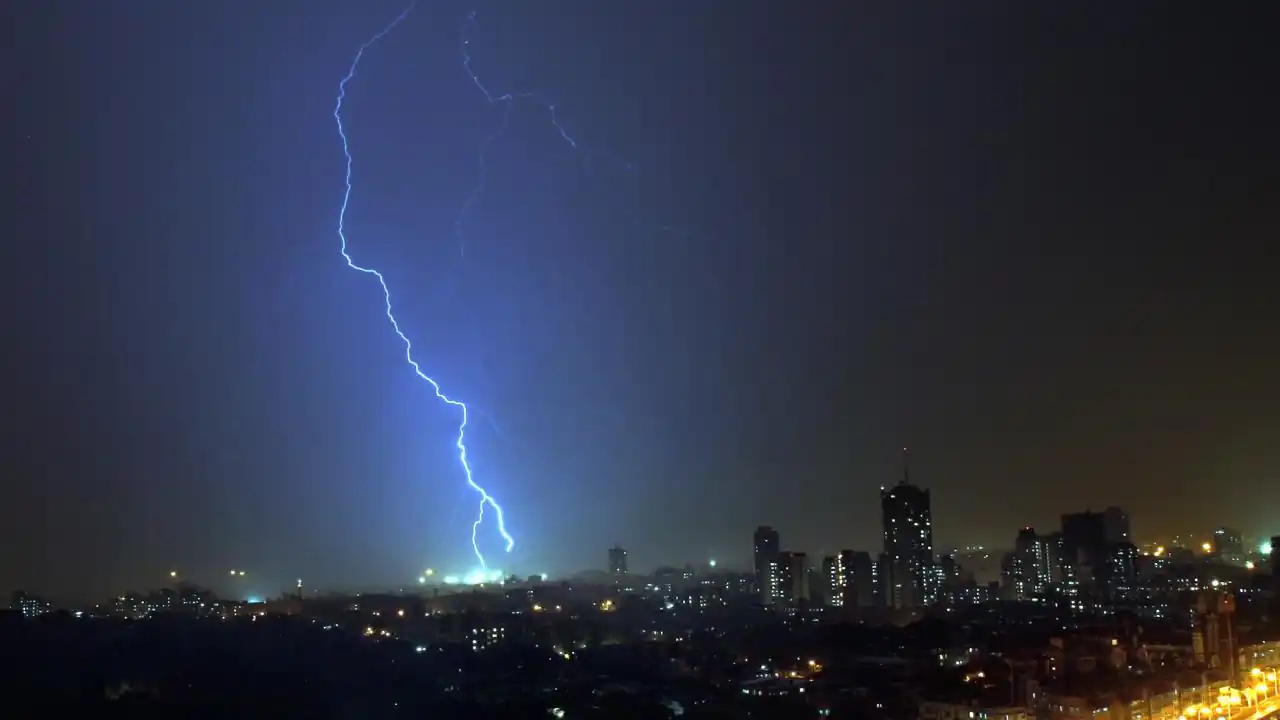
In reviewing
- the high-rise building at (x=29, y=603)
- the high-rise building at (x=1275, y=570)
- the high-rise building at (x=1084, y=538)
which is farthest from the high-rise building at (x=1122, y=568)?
the high-rise building at (x=29, y=603)

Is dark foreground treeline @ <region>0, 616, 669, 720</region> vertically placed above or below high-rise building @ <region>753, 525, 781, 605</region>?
below

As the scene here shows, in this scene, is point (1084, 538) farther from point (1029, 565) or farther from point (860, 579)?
point (860, 579)

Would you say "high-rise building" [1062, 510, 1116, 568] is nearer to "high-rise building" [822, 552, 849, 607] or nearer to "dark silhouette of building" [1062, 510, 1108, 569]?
"dark silhouette of building" [1062, 510, 1108, 569]

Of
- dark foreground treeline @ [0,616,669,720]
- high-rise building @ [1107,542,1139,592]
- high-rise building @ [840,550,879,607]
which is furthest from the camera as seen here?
high-rise building @ [840,550,879,607]

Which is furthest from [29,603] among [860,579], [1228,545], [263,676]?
[1228,545]

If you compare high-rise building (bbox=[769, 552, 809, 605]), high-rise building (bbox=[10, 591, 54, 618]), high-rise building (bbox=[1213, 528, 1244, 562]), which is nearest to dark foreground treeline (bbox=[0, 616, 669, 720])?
high-rise building (bbox=[10, 591, 54, 618])

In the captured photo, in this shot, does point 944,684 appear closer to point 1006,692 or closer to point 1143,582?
point 1006,692
